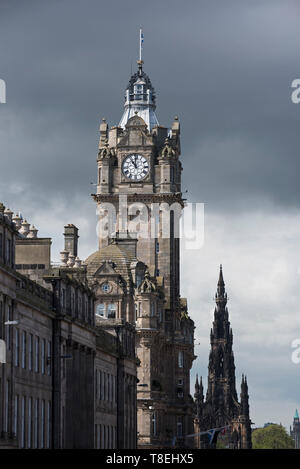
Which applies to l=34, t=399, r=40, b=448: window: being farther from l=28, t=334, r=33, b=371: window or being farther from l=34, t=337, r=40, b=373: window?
l=28, t=334, r=33, b=371: window

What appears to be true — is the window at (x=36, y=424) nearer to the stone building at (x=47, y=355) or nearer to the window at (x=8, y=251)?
the stone building at (x=47, y=355)

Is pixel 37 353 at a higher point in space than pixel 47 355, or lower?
lower

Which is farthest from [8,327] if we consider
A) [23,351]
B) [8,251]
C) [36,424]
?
[36,424]

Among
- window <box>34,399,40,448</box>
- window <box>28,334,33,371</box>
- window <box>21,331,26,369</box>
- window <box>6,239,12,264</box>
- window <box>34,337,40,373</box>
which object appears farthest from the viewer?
window <box>34,337,40,373</box>

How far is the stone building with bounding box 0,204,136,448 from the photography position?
325 ft

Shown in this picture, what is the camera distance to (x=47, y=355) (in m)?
116

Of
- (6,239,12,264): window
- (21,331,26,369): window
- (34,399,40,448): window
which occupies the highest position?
(6,239,12,264): window

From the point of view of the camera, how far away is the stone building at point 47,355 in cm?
9912

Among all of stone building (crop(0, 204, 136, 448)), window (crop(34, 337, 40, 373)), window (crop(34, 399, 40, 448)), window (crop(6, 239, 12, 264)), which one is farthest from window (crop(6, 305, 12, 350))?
window (crop(34, 399, 40, 448))

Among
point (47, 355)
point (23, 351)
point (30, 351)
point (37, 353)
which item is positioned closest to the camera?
point (23, 351)

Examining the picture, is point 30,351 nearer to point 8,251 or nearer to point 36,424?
point 36,424
